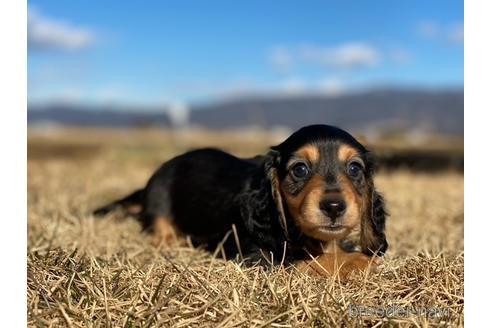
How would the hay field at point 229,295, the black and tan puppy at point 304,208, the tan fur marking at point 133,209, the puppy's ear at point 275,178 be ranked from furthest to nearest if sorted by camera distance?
the tan fur marking at point 133,209
the puppy's ear at point 275,178
the black and tan puppy at point 304,208
the hay field at point 229,295

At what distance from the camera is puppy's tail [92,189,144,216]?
5.88 metres

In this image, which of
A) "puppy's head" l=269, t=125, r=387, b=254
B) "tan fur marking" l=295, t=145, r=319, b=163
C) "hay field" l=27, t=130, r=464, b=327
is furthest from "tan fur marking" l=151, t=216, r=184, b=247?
"tan fur marking" l=295, t=145, r=319, b=163

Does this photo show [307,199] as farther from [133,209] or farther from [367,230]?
[133,209]

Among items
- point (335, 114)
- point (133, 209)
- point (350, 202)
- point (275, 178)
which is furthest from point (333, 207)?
point (335, 114)

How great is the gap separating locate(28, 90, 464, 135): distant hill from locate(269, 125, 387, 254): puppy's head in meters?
0.66

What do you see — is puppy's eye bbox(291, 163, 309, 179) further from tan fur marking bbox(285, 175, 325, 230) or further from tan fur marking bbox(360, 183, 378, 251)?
tan fur marking bbox(360, 183, 378, 251)

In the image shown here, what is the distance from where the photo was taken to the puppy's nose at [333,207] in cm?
305

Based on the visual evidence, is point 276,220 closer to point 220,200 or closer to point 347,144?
point 347,144

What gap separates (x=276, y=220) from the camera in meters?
3.65

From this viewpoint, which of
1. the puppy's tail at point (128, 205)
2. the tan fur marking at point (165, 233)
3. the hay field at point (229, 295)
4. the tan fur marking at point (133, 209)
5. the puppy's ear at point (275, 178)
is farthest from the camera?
the tan fur marking at point (133, 209)

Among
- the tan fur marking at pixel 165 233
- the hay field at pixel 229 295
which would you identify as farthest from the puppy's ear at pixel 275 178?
the tan fur marking at pixel 165 233

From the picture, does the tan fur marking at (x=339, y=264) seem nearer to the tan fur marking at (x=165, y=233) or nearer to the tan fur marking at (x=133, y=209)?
the tan fur marking at (x=165, y=233)

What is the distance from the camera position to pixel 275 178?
3.71 meters

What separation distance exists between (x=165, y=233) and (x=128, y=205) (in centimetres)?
100
